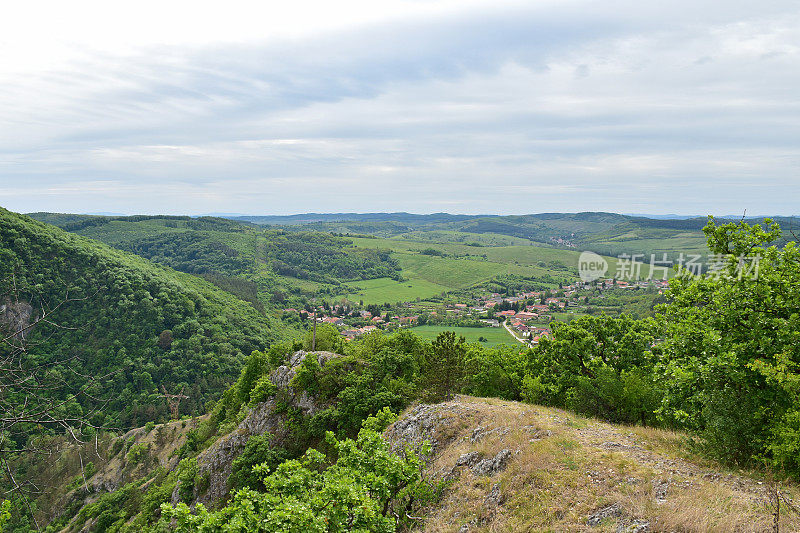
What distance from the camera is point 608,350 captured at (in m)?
34.7

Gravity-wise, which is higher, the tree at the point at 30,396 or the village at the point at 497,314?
the tree at the point at 30,396

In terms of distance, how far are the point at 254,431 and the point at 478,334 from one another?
4401 inches

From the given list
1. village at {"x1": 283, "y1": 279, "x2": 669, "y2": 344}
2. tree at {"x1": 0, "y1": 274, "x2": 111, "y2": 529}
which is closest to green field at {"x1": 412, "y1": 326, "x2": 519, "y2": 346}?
village at {"x1": 283, "y1": 279, "x2": 669, "y2": 344}

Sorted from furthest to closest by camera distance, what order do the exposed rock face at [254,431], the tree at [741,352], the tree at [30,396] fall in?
1. the exposed rock face at [254,431]
2. the tree at [741,352]
3. the tree at [30,396]

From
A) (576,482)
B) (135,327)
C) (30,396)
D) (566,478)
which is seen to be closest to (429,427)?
(566,478)

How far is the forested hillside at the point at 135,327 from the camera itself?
10625cm

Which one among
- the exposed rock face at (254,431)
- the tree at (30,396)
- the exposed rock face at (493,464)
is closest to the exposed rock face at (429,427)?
the exposed rock face at (493,464)

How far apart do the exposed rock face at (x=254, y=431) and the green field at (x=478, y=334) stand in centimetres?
8334

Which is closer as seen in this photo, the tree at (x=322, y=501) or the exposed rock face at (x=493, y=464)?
the tree at (x=322, y=501)

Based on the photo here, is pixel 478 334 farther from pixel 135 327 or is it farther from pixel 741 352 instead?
pixel 741 352

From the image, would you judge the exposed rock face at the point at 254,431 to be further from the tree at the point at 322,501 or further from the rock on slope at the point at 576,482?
the tree at the point at 322,501

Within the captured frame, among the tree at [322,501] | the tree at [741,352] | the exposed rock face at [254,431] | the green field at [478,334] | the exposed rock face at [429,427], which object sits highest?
the tree at [741,352]

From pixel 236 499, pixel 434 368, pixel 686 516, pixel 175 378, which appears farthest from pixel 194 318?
pixel 686 516

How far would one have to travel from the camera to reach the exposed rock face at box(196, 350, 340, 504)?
130 ft
